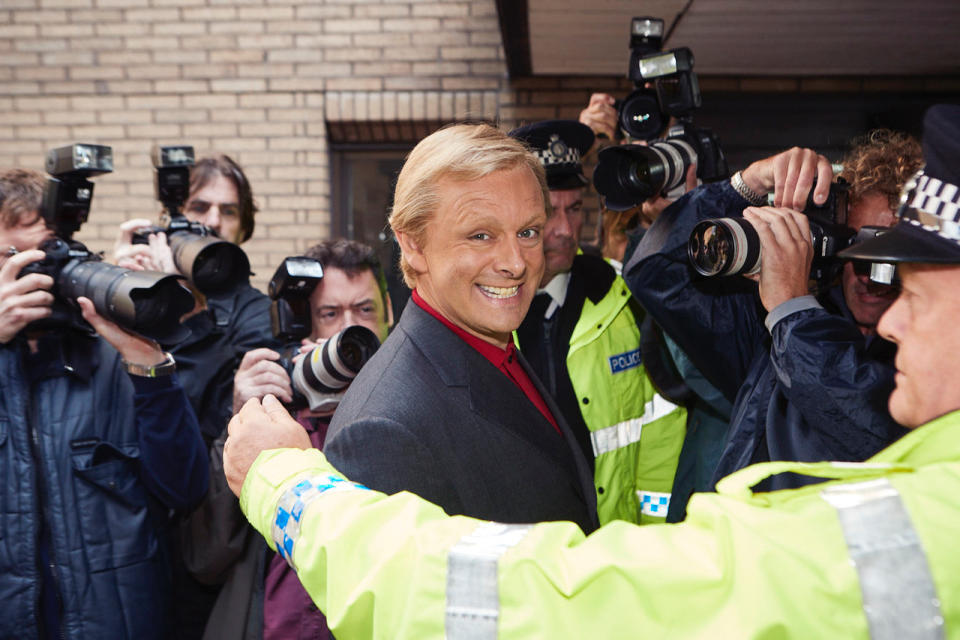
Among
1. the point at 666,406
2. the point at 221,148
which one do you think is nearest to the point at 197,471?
the point at 666,406

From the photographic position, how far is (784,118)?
4.86 meters

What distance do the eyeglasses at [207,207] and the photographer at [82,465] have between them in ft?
3.25

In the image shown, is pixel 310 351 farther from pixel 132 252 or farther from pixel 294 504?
pixel 294 504

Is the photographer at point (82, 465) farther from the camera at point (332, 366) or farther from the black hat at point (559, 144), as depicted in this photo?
the black hat at point (559, 144)

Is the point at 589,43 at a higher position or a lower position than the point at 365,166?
higher

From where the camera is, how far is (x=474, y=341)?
1.64 meters

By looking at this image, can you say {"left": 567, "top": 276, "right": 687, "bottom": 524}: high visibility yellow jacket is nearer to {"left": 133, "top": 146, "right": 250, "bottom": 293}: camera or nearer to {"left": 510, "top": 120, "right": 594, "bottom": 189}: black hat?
{"left": 510, "top": 120, "right": 594, "bottom": 189}: black hat

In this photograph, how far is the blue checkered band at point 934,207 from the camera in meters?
0.93

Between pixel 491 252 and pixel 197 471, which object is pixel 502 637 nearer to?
pixel 491 252

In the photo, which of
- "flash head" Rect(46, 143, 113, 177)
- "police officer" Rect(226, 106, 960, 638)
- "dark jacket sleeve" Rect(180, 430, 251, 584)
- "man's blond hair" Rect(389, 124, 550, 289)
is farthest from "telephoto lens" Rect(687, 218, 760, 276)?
"flash head" Rect(46, 143, 113, 177)

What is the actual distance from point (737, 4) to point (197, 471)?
2.86 m

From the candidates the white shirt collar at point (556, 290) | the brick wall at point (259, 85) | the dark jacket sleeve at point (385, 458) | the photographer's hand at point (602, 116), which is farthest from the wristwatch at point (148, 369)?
the brick wall at point (259, 85)

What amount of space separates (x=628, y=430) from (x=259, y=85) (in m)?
3.36

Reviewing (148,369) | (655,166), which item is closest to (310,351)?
(148,369)
